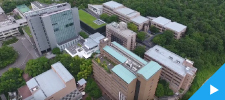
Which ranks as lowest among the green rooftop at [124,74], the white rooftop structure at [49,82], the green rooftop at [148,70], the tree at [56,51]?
the tree at [56,51]

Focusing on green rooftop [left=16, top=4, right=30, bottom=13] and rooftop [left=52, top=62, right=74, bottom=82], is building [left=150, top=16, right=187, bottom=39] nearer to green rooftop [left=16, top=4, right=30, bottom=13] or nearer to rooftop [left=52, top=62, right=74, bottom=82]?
rooftop [left=52, top=62, right=74, bottom=82]

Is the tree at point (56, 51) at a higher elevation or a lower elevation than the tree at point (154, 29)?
lower

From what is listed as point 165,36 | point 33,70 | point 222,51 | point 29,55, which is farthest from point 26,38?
point 222,51

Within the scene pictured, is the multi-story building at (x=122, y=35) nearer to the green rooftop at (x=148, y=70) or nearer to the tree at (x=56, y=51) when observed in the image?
the tree at (x=56, y=51)

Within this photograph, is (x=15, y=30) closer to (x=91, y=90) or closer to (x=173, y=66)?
(x=91, y=90)

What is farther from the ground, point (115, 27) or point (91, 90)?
point (115, 27)

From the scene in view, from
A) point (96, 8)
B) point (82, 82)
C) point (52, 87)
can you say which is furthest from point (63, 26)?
point (96, 8)

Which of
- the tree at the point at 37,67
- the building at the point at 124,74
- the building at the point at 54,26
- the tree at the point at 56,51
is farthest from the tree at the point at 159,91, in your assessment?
the tree at the point at 56,51
